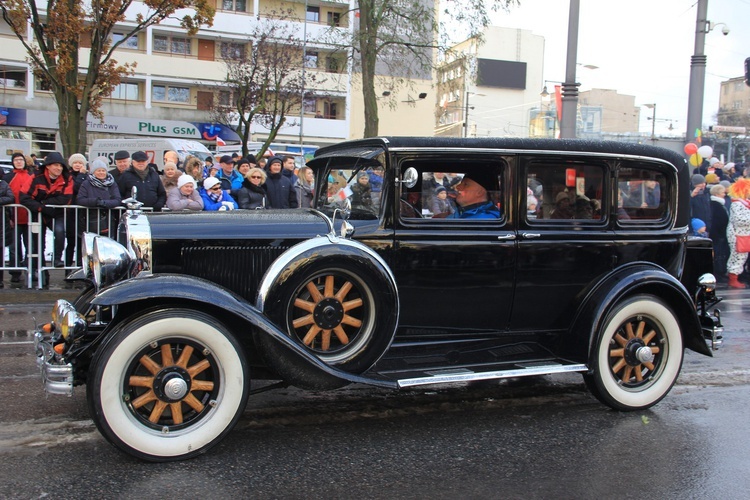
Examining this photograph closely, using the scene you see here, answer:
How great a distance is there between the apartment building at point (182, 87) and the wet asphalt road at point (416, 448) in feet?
106

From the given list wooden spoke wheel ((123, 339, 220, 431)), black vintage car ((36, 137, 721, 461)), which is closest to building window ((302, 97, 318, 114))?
black vintage car ((36, 137, 721, 461))

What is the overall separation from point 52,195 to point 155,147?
17.7 meters

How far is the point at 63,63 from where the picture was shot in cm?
1320

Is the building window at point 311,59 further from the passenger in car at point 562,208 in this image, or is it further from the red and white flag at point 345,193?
the passenger in car at point 562,208

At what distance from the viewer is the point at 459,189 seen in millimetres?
Answer: 4422

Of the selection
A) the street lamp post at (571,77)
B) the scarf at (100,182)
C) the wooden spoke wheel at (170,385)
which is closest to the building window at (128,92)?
the street lamp post at (571,77)

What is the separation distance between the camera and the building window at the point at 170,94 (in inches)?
1544

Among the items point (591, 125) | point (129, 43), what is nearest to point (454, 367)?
point (129, 43)

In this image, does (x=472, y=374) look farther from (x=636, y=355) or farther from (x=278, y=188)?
(x=278, y=188)

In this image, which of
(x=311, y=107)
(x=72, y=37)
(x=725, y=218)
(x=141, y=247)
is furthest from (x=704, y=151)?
(x=311, y=107)

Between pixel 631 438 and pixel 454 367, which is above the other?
pixel 454 367

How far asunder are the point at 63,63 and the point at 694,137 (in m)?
13.7

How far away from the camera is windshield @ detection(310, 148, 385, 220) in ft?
14.0

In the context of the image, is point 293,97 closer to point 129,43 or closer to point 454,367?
point 129,43
